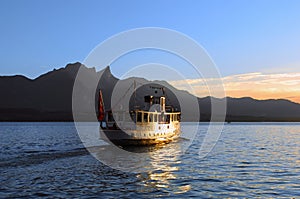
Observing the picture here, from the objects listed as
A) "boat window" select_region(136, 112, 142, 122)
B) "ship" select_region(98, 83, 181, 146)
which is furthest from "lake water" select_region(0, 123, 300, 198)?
"boat window" select_region(136, 112, 142, 122)

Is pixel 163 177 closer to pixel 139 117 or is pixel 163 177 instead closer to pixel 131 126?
pixel 131 126

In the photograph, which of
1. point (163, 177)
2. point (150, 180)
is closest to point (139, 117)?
point (163, 177)

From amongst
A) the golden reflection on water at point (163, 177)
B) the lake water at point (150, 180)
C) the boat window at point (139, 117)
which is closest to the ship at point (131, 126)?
the boat window at point (139, 117)

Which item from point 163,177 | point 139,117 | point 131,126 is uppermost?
point 139,117

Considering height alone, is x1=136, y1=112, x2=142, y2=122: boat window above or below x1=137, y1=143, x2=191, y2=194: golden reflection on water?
above

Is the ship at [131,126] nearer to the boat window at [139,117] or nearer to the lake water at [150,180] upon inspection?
the boat window at [139,117]

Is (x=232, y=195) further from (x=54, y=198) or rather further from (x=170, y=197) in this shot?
(x=54, y=198)

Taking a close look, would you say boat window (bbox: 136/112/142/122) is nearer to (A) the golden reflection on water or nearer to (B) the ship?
(B) the ship

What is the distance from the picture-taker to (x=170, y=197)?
2773 cm

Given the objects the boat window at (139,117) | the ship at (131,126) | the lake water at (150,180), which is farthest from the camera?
the boat window at (139,117)

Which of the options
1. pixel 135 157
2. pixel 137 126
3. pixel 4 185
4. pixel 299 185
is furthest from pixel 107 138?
pixel 299 185

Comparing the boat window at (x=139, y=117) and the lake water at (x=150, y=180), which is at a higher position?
the boat window at (x=139, y=117)

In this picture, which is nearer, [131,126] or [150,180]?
[150,180]

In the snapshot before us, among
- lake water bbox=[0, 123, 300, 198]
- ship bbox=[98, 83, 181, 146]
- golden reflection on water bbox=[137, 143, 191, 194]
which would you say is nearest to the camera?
lake water bbox=[0, 123, 300, 198]
